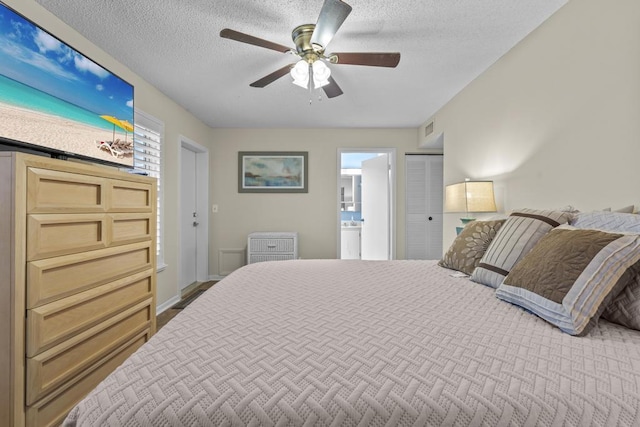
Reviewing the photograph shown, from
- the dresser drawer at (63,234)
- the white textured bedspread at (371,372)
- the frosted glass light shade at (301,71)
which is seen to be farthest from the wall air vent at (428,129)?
the dresser drawer at (63,234)

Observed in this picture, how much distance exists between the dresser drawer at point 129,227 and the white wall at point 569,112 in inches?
108

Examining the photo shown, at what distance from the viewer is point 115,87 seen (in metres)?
2.03

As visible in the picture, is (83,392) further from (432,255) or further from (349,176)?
(349,176)

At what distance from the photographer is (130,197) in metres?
1.85

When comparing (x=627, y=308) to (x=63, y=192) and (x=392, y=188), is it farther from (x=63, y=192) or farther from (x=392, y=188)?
(x=392, y=188)

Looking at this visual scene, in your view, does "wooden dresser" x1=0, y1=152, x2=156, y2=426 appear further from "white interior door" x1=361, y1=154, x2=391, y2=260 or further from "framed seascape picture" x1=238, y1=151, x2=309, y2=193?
"white interior door" x1=361, y1=154, x2=391, y2=260

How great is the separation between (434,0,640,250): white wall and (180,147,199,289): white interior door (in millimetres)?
3622

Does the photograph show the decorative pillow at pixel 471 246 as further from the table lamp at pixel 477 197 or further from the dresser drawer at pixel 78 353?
the dresser drawer at pixel 78 353

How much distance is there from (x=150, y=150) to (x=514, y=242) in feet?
10.5

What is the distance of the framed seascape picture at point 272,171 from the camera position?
446 centimetres

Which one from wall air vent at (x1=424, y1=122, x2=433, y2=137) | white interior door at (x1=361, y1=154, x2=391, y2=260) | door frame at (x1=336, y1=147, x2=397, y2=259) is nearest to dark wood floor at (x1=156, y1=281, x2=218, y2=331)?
door frame at (x1=336, y1=147, x2=397, y2=259)

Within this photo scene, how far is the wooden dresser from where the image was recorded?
45.8 inches

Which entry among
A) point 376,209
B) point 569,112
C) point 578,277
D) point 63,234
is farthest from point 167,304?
point 569,112

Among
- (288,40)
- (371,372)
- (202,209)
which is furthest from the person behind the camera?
(202,209)
